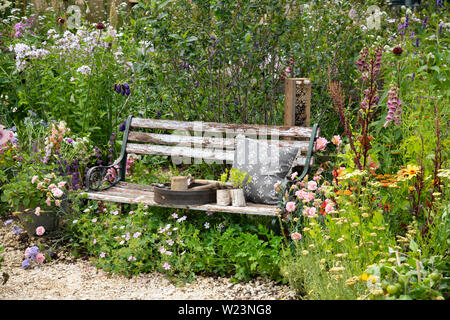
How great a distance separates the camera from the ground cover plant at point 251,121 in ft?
10.7

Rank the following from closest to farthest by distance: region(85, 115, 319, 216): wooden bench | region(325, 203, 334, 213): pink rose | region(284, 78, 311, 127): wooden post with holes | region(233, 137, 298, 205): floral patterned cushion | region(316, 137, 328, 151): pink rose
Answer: region(325, 203, 334, 213): pink rose < region(233, 137, 298, 205): floral patterned cushion < region(316, 137, 328, 151): pink rose < region(85, 115, 319, 216): wooden bench < region(284, 78, 311, 127): wooden post with holes

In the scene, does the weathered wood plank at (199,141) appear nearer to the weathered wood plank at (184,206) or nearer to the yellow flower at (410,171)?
the weathered wood plank at (184,206)

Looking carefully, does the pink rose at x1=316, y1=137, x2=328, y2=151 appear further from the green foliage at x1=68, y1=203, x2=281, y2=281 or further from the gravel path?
the gravel path

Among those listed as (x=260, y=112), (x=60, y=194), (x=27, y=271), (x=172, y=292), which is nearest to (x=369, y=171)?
(x=172, y=292)

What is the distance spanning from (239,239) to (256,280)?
335mm

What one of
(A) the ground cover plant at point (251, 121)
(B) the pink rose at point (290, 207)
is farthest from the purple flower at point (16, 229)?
(B) the pink rose at point (290, 207)

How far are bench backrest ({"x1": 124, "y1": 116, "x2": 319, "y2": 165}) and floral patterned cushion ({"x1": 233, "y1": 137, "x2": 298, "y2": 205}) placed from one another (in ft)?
0.72

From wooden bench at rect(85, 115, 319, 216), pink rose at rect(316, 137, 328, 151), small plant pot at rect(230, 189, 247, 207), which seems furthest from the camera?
wooden bench at rect(85, 115, 319, 216)

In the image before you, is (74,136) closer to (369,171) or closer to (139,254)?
(139,254)

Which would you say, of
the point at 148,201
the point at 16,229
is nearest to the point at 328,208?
the point at 148,201

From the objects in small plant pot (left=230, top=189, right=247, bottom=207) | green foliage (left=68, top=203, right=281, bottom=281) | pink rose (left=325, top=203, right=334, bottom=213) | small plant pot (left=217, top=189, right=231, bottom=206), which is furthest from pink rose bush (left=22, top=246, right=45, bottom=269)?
pink rose (left=325, top=203, right=334, bottom=213)

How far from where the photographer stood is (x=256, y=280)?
3.77m

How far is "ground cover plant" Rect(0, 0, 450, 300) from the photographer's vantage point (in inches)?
129

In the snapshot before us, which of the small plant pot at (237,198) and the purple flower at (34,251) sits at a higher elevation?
the small plant pot at (237,198)
